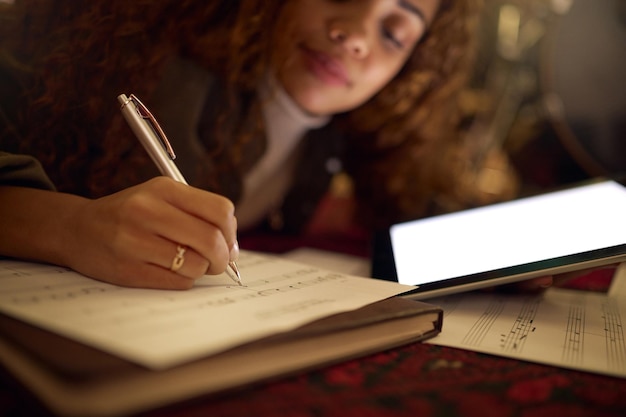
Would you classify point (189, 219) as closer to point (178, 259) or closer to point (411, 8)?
point (178, 259)

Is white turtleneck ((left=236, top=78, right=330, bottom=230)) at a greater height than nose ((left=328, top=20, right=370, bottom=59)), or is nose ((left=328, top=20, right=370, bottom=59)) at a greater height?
nose ((left=328, top=20, right=370, bottom=59))

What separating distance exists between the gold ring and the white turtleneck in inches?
16.0

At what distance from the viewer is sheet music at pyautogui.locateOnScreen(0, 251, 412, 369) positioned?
0.80 ft

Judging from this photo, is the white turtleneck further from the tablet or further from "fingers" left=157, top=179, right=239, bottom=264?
"fingers" left=157, top=179, right=239, bottom=264

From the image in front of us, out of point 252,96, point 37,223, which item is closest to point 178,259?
point 37,223

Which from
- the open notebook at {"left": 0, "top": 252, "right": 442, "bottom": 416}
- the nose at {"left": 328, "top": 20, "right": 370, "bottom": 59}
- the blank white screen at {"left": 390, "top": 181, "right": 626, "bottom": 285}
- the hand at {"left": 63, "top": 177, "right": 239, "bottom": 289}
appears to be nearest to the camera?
the open notebook at {"left": 0, "top": 252, "right": 442, "bottom": 416}

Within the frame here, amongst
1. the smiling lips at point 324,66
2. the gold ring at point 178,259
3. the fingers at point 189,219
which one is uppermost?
the smiling lips at point 324,66

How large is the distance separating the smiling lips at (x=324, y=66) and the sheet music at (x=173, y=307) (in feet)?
1.35

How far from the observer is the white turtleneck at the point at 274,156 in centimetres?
79

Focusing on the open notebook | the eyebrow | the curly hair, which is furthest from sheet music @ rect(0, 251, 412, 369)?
the eyebrow

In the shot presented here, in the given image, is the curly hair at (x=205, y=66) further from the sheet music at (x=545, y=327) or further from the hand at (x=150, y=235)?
the sheet music at (x=545, y=327)

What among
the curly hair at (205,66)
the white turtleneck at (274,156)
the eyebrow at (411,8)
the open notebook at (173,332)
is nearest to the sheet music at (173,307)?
the open notebook at (173,332)

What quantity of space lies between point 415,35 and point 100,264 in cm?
68

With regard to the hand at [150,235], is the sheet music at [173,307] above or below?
below
